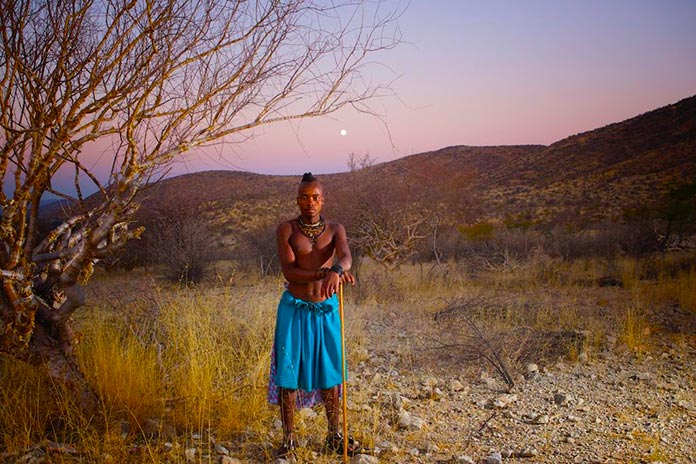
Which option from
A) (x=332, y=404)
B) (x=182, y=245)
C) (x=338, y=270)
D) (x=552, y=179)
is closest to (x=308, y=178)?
(x=338, y=270)

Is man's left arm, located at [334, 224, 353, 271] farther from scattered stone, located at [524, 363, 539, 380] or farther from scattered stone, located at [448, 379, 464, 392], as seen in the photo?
scattered stone, located at [524, 363, 539, 380]

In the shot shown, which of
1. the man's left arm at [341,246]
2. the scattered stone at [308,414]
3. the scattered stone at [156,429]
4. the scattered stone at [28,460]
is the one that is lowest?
the scattered stone at [308,414]

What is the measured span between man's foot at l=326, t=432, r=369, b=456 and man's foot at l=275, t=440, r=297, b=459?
0.23m

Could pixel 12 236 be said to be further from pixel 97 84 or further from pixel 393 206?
pixel 393 206

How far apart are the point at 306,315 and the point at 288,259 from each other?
15.2 inches

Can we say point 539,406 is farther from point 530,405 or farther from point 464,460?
point 464,460

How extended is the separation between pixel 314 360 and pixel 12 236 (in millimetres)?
2022

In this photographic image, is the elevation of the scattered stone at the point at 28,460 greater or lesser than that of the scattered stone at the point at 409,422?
greater

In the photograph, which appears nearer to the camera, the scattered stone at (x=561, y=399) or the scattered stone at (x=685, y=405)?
the scattered stone at (x=685, y=405)

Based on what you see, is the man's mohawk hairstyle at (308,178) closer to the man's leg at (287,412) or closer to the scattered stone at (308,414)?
the man's leg at (287,412)

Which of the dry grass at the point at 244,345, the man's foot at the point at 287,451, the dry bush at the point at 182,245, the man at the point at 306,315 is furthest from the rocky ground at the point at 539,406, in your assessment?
the dry bush at the point at 182,245

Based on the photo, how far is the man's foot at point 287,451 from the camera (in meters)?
3.23

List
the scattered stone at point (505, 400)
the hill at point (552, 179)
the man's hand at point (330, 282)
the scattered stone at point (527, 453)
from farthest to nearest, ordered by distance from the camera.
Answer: the hill at point (552, 179), the scattered stone at point (505, 400), the scattered stone at point (527, 453), the man's hand at point (330, 282)

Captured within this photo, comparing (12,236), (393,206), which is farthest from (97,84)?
(393,206)
